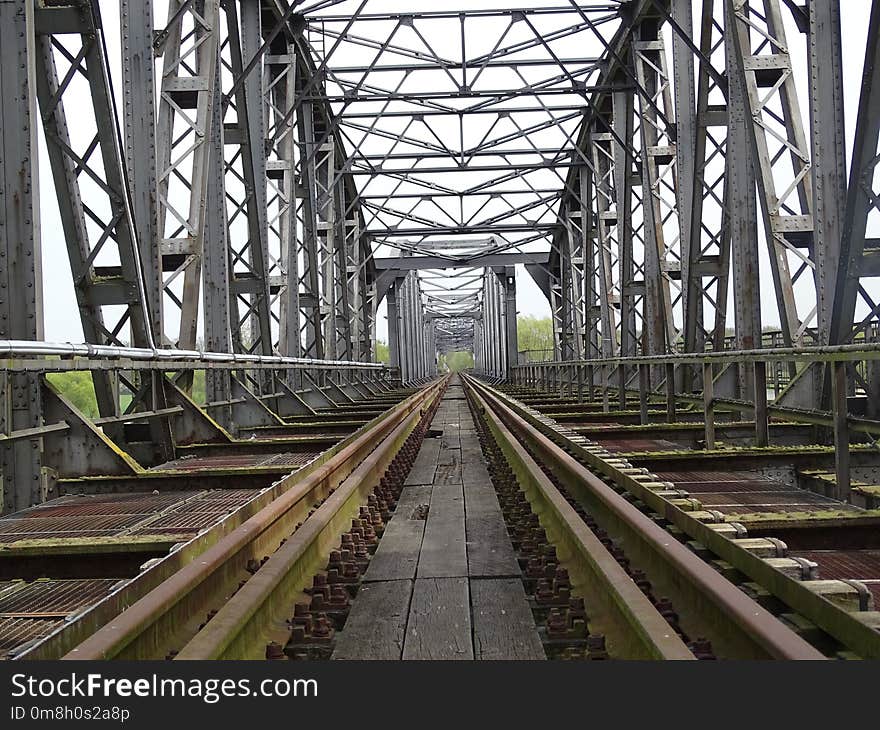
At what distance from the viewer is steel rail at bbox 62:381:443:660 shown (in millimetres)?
2145

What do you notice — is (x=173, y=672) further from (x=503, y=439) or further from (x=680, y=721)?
(x=503, y=439)

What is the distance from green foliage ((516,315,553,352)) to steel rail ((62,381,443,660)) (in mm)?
80678

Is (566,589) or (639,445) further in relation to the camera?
(639,445)

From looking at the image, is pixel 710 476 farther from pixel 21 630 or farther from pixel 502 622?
pixel 21 630

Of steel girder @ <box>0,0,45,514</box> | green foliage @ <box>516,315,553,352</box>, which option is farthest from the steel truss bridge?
green foliage @ <box>516,315,553,352</box>

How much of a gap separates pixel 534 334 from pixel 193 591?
108 metres

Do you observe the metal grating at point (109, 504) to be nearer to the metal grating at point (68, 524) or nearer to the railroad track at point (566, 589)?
the metal grating at point (68, 524)

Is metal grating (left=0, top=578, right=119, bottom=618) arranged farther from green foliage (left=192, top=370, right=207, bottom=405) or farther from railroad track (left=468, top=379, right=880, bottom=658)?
green foliage (left=192, top=370, right=207, bottom=405)

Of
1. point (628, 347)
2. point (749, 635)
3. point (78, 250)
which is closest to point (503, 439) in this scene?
point (78, 250)

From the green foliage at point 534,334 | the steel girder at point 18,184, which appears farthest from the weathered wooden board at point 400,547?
the green foliage at point 534,334

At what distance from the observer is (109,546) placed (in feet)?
11.8

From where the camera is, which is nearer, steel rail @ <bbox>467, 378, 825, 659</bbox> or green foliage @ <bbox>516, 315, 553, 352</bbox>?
steel rail @ <bbox>467, 378, 825, 659</bbox>

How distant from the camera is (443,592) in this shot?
11.7 feet

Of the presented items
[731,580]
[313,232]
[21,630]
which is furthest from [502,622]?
[313,232]
